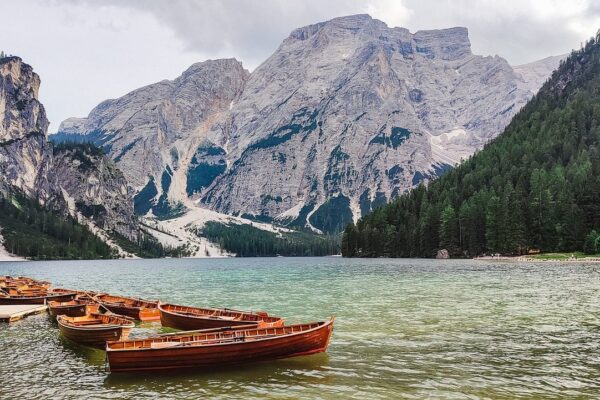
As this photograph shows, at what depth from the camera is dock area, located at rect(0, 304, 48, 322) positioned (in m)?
49.6

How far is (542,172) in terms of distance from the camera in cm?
17412

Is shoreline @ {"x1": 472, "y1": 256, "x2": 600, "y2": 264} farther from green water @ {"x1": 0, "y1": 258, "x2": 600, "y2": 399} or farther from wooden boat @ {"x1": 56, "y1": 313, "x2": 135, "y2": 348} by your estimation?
wooden boat @ {"x1": 56, "y1": 313, "x2": 135, "y2": 348}

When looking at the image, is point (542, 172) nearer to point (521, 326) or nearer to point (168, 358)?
point (521, 326)

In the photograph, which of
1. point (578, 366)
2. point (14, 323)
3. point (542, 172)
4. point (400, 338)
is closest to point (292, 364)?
point (400, 338)

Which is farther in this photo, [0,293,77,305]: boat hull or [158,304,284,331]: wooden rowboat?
[0,293,77,305]: boat hull

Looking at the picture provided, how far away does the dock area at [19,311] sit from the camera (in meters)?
49.6

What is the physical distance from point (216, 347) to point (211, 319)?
10208mm

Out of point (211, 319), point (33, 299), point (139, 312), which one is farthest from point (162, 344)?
point (33, 299)

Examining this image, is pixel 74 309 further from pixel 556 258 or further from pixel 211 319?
pixel 556 258

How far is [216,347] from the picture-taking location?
27953 millimetres

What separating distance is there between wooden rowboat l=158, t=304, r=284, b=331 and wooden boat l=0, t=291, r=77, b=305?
24.2 m

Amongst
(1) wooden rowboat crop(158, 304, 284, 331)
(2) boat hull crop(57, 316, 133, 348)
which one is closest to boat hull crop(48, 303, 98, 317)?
(1) wooden rowboat crop(158, 304, 284, 331)

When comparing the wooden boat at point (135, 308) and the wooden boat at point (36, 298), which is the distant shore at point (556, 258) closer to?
the wooden boat at point (135, 308)

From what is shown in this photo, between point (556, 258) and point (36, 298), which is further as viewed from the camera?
point (556, 258)
